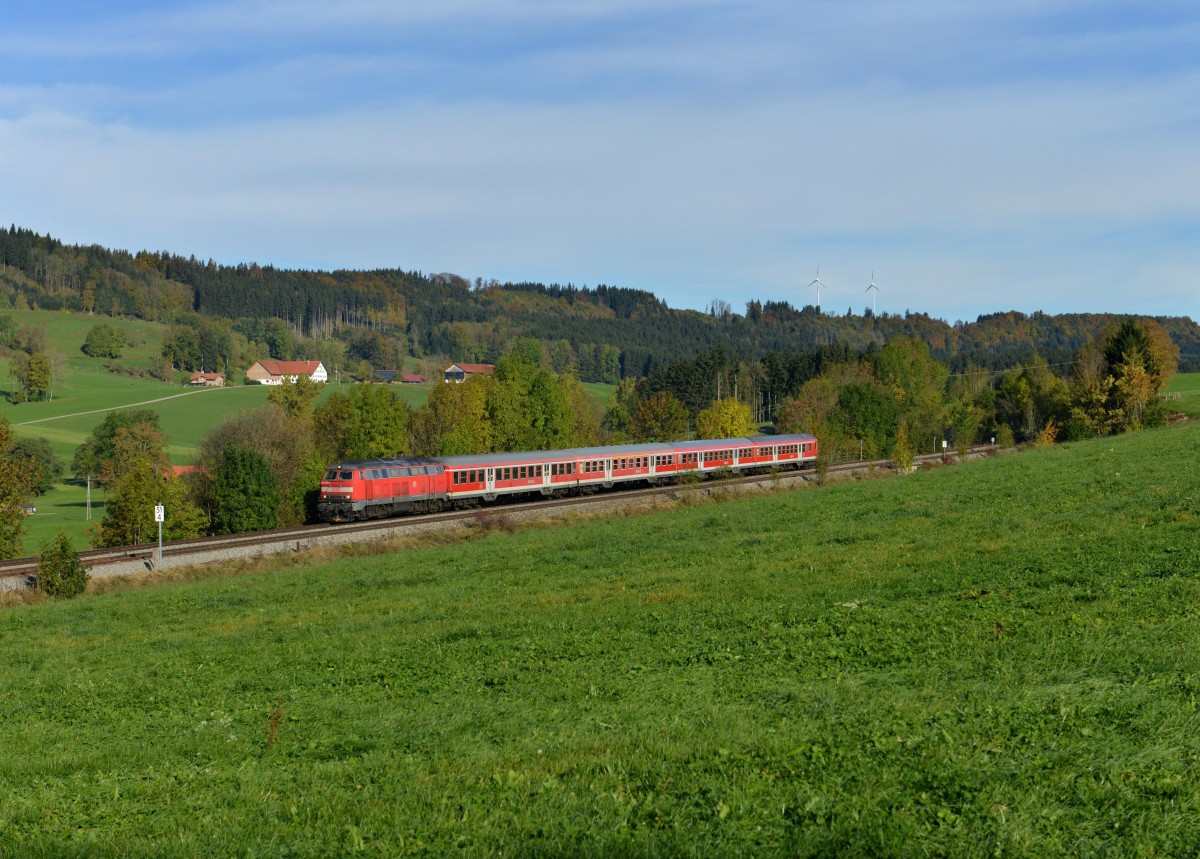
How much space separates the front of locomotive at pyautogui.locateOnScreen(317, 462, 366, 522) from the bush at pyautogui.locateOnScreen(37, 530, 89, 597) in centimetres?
1673

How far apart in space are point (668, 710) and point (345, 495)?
129 ft

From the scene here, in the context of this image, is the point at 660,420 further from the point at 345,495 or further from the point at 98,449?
the point at 345,495

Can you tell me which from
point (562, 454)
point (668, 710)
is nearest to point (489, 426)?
point (562, 454)

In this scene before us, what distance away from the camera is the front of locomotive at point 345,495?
48.6 meters

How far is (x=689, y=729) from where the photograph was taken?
418 inches

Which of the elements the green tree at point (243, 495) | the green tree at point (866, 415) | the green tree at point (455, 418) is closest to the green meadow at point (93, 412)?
the green tree at point (243, 495)

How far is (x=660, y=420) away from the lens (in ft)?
397

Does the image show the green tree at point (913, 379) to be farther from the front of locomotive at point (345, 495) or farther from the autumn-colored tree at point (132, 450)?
the front of locomotive at point (345, 495)

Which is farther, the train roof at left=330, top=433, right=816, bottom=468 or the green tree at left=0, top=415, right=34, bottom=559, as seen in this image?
the train roof at left=330, top=433, right=816, bottom=468

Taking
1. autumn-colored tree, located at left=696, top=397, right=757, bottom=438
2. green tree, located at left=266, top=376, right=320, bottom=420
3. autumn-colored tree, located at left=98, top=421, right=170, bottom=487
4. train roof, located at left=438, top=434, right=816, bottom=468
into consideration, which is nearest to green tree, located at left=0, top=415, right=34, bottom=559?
train roof, located at left=438, top=434, right=816, bottom=468

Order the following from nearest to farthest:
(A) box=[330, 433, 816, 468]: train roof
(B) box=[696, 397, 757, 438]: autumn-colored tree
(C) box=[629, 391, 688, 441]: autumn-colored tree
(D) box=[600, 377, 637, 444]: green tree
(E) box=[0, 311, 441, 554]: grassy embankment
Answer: (A) box=[330, 433, 816, 468]: train roof → (E) box=[0, 311, 441, 554]: grassy embankment → (B) box=[696, 397, 757, 438]: autumn-colored tree → (C) box=[629, 391, 688, 441]: autumn-colored tree → (D) box=[600, 377, 637, 444]: green tree

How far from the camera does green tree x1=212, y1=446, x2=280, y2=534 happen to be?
187 feet

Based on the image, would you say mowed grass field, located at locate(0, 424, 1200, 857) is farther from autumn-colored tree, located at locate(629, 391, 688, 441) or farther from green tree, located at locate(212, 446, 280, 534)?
autumn-colored tree, located at locate(629, 391, 688, 441)

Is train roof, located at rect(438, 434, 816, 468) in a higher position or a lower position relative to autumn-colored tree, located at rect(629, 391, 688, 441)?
lower
